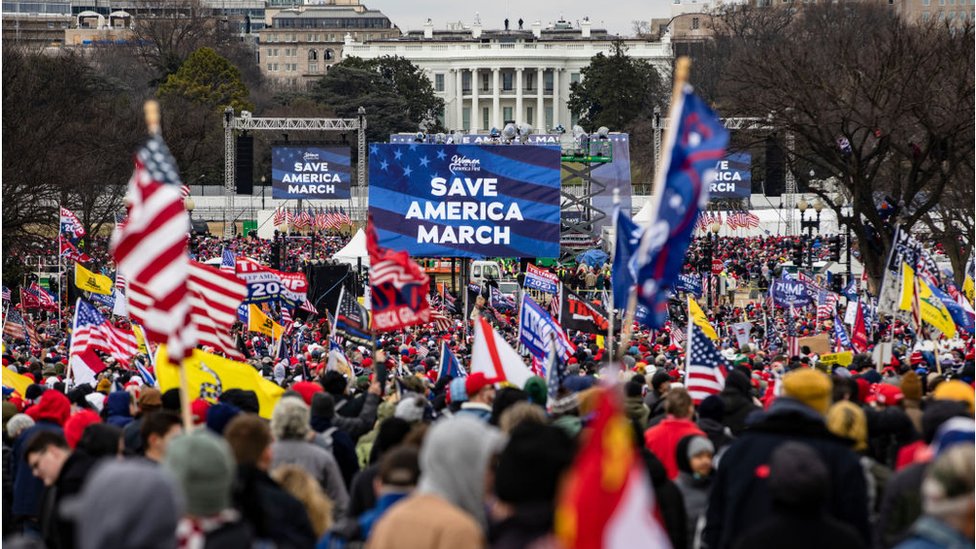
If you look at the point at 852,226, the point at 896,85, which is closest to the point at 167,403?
the point at 852,226

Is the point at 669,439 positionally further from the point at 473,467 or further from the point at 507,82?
the point at 507,82

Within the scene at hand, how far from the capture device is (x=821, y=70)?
43.5 m

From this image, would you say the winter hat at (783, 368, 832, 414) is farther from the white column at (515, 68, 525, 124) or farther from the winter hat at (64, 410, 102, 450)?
the white column at (515, 68, 525, 124)

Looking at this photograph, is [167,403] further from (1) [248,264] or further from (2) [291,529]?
(1) [248,264]

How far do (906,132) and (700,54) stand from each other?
4173 inches

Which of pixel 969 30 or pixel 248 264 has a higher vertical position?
pixel 969 30

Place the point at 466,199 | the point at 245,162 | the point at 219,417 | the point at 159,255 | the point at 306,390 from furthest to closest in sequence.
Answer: the point at 245,162 → the point at 466,199 → the point at 306,390 → the point at 219,417 → the point at 159,255

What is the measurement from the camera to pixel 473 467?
275 inches

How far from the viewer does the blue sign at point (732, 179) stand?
232 feet

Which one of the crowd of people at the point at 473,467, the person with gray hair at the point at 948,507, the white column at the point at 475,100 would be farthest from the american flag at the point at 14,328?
the white column at the point at 475,100

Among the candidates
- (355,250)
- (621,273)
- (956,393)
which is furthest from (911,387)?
(355,250)

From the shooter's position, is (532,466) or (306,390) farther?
(306,390)

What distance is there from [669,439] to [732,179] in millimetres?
61012

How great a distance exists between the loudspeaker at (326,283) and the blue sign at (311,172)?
2955 centimetres
